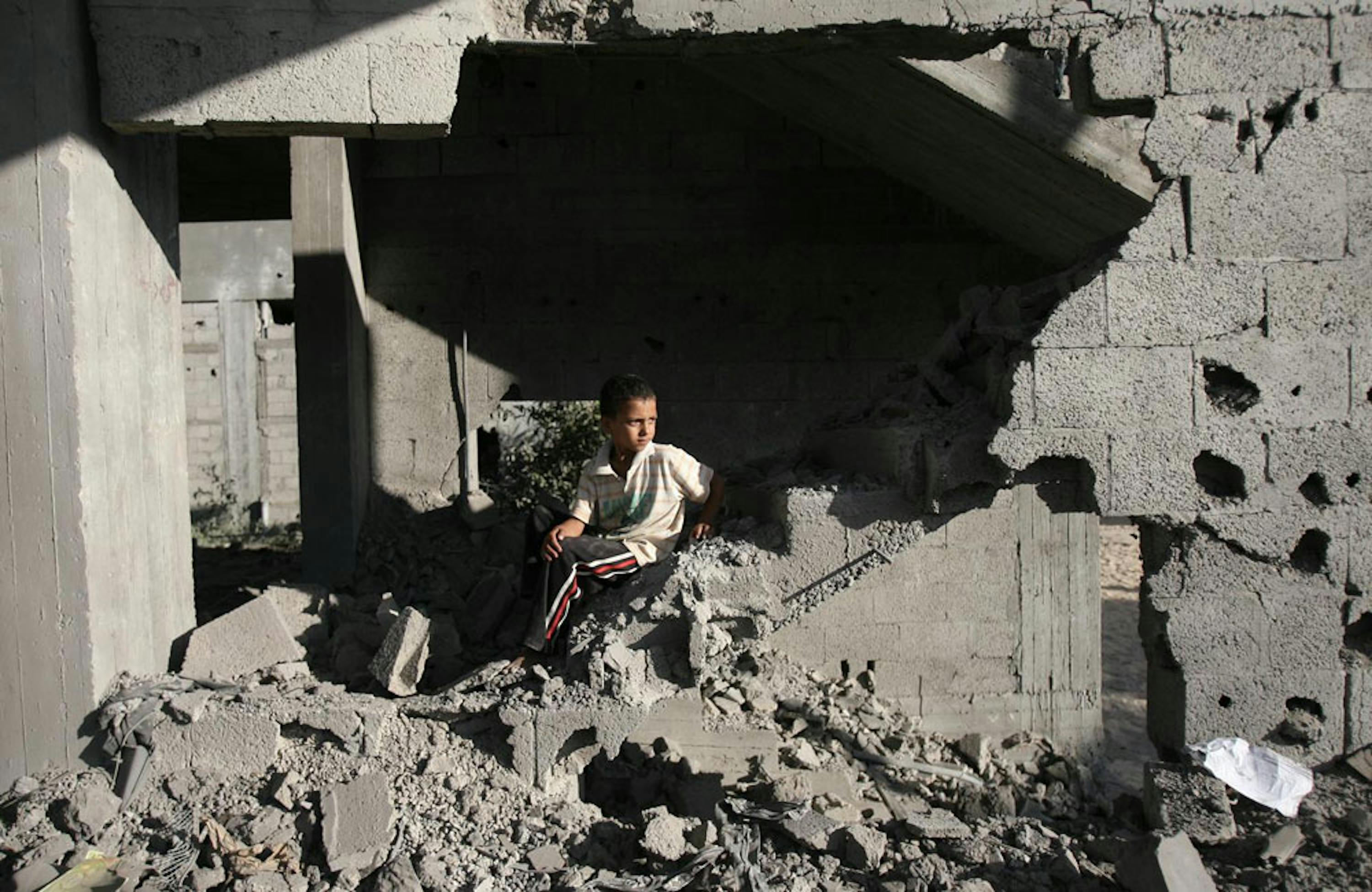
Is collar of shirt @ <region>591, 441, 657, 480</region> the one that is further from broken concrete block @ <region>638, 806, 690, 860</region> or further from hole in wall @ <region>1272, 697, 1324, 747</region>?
hole in wall @ <region>1272, 697, 1324, 747</region>

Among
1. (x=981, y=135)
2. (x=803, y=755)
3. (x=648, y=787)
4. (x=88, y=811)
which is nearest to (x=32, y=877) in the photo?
(x=88, y=811)

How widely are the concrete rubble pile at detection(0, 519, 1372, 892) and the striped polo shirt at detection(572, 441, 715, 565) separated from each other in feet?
0.89

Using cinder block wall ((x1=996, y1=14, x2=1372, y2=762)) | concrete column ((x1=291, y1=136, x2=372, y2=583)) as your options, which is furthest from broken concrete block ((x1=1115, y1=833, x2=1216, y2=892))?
concrete column ((x1=291, y1=136, x2=372, y2=583))

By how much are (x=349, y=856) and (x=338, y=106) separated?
2690 millimetres

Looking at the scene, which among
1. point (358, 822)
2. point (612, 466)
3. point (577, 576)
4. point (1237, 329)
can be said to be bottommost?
point (358, 822)

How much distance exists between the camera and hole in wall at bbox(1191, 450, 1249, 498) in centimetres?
422

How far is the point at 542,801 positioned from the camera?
4078 millimetres

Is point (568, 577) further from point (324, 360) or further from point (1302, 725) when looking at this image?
point (324, 360)

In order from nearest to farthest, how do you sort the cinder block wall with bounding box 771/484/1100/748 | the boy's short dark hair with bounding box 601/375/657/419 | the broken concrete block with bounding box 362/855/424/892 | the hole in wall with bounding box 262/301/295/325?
the broken concrete block with bounding box 362/855/424/892 < the boy's short dark hair with bounding box 601/375/657/419 < the cinder block wall with bounding box 771/484/1100/748 < the hole in wall with bounding box 262/301/295/325

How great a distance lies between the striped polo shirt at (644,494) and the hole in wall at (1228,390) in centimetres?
207

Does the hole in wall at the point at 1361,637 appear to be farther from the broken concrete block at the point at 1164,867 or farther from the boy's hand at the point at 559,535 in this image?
the boy's hand at the point at 559,535

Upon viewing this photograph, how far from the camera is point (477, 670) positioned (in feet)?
14.9

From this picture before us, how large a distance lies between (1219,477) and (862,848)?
2.04 meters

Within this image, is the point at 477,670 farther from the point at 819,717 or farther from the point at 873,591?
the point at 873,591
